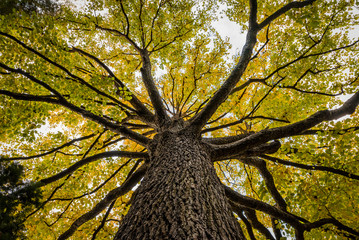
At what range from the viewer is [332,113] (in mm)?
3080

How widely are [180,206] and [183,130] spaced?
1.91 m

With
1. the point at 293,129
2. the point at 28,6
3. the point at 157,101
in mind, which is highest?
the point at 28,6

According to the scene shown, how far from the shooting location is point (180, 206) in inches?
62.2

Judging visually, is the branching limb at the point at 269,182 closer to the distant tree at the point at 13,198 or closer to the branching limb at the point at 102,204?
the branching limb at the point at 102,204

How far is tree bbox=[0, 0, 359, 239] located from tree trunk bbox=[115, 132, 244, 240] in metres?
0.01

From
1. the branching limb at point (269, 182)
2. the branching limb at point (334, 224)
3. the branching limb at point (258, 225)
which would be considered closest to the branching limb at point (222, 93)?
the branching limb at point (269, 182)

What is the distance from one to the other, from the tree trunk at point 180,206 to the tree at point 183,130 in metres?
0.01

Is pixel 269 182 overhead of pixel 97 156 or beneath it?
overhead

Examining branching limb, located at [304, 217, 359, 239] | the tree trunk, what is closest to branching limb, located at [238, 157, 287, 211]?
branching limb, located at [304, 217, 359, 239]

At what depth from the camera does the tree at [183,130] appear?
2.13 metres

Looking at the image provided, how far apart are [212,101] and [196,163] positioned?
1.53 metres

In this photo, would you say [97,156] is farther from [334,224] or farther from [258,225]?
[334,224]

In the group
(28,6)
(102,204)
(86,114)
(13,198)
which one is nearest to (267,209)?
(102,204)

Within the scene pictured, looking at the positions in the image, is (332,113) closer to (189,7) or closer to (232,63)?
(232,63)
